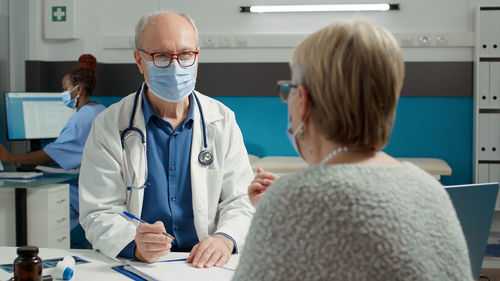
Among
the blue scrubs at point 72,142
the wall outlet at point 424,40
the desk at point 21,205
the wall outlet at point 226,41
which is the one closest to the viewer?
the desk at point 21,205

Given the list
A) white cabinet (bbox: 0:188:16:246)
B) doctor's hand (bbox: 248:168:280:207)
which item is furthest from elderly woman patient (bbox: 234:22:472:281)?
white cabinet (bbox: 0:188:16:246)

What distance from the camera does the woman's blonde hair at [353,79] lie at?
2.96 ft

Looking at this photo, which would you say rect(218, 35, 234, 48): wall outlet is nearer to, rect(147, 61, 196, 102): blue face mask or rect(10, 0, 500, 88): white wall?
rect(10, 0, 500, 88): white wall

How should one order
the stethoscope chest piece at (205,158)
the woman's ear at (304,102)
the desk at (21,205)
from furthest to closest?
the desk at (21,205)
the stethoscope chest piece at (205,158)
the woman's ear at (304,102)

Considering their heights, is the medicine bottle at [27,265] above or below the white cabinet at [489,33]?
below

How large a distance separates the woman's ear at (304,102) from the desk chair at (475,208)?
1.78 ft

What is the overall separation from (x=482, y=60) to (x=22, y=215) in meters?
3.04

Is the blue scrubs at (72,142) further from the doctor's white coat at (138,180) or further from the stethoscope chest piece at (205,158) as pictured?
the stethoscope chest piece at (205,158)

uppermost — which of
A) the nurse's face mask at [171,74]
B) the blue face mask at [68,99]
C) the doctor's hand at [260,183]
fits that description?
the nurse's face mask at [171,74]

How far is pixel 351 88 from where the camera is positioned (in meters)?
0.90

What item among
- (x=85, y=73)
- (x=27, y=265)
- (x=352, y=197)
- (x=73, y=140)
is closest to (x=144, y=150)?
(x=27, y=265)

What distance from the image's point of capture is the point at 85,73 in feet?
12.6

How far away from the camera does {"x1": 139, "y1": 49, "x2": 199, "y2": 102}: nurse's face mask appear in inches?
74.8

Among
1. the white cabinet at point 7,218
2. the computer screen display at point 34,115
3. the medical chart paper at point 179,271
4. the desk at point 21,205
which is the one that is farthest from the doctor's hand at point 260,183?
the computer screen display at point 34,115
